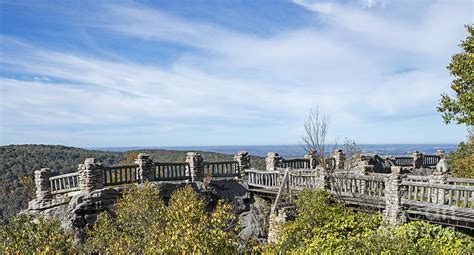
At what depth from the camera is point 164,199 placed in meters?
21.0

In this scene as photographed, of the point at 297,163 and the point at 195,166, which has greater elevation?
the point at 195,166

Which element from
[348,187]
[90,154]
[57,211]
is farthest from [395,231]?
[90,154]

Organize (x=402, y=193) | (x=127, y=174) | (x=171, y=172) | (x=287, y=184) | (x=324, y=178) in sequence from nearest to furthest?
1. (x=402, y=193)
2. (x=324, y=178)
3. (x=287, y=184)
4. (x=127, y=174)
5. (x=171, y=172)

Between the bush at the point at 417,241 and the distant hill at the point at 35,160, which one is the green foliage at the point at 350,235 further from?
the distant hill at the point at 35,160

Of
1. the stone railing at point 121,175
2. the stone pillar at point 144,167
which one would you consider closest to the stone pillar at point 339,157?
the stone pillar at point 144,167

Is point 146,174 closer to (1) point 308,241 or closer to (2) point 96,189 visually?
(2) point 96,189

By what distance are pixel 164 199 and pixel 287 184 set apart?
6.66 meters

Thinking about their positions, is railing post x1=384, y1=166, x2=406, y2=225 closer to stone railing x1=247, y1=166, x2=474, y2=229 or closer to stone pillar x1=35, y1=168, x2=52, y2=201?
stone railing x1=247, y1=166, x2=474, y2=229

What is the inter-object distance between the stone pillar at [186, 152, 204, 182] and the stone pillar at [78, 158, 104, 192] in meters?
5.30

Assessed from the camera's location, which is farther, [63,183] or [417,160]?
[417,160]

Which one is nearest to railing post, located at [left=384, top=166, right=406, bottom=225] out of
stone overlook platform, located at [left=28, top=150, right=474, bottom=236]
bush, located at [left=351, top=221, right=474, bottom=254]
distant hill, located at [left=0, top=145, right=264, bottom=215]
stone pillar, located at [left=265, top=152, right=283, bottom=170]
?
stone overlook platform, located at [left=28, top=150, right=474, bottom=236]

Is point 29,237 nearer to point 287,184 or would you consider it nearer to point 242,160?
point 287,184

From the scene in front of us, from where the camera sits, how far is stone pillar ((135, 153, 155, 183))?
21.0m

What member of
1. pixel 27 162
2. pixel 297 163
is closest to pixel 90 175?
pixel 297 163
